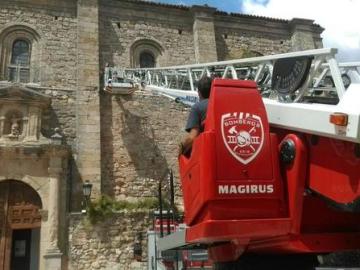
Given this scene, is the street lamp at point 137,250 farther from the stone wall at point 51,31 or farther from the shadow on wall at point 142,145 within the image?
the stone wall at point 51,31

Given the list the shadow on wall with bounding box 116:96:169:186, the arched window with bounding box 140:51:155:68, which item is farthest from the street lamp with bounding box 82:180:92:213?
the arched window with bounding box 140:51:155:68

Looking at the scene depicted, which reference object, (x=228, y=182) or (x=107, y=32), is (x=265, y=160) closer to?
(x=228, y=182)

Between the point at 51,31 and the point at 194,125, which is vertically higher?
Result: the point at 51,31

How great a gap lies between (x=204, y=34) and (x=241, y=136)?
17700 millimetres

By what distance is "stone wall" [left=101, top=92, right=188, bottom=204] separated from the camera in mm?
17562

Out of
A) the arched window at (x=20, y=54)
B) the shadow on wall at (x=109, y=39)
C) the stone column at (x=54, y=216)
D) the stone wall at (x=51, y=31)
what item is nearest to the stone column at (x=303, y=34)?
the shadow on wall at (x=109, y=39)

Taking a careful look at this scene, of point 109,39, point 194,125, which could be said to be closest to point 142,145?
point 109,39

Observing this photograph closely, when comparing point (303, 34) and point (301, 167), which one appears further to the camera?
point (303, 34)

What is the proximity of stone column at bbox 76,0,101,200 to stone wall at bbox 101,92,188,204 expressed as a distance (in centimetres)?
45

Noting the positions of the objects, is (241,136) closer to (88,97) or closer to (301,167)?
(301,167)

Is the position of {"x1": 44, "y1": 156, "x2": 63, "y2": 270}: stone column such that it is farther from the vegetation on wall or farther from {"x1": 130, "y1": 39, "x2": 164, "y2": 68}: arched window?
{"x1": 130, "y1": 39, "x2": 164, "y2": 68}: arched window

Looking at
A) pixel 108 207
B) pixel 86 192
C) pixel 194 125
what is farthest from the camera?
pixel 86 192

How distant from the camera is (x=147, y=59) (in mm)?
20312

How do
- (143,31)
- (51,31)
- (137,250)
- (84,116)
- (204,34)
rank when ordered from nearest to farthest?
1. (137,250)
2. (84,116)
3. (51,31)
4. (143,31)
5. (204,34)
